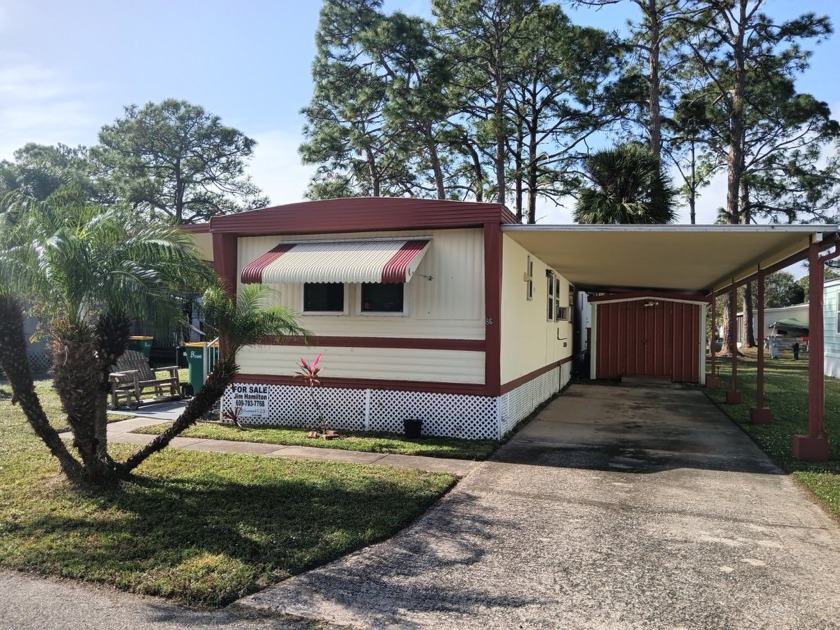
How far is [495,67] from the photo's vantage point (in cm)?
2341

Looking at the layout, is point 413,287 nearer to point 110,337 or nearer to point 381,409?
point 381,409

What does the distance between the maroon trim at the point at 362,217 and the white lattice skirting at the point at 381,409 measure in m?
2.31

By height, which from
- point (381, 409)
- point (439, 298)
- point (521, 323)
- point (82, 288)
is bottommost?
point (381, 409)

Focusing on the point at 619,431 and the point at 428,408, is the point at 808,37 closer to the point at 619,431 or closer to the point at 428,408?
the point at 619,431

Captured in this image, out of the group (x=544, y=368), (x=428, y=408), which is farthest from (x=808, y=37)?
(x=428, y=408)

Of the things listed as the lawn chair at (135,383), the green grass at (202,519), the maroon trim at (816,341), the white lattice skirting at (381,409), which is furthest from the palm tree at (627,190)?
the green grass at (202,519)

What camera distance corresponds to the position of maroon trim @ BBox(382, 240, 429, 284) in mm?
7512

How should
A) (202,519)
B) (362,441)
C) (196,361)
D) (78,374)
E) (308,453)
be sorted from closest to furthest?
(202,519)
(78,374)
(308,453)
(362,441)
(196,361)

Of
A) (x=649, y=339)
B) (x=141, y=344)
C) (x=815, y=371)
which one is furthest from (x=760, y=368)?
(x=141, y=344)

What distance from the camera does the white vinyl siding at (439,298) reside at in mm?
8273

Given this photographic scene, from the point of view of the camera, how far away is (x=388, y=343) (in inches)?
341

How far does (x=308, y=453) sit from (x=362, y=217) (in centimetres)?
330

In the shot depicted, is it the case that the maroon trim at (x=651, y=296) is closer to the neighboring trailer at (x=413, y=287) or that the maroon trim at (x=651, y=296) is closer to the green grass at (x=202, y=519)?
the neighboring trailer at (x=413, y=287)

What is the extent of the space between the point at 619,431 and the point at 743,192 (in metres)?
24.3
